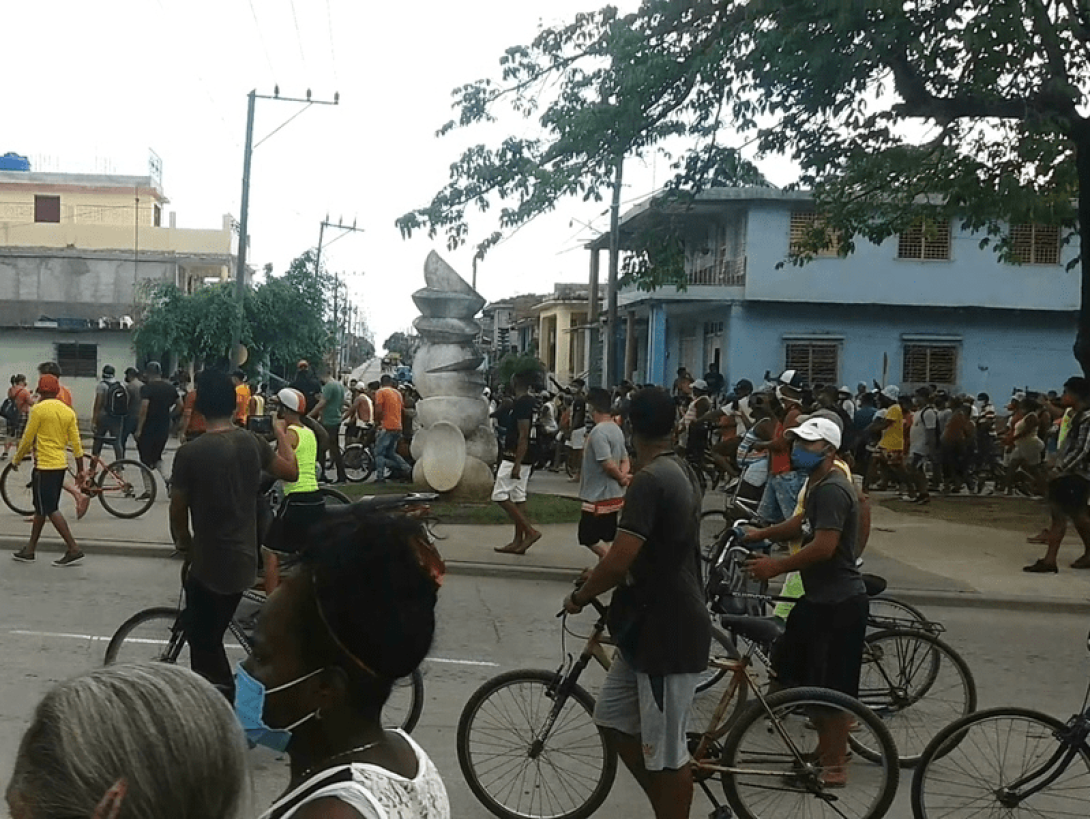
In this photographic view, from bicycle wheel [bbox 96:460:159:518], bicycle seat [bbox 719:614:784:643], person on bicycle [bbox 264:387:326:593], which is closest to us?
bicycle seat [bbox 719:614:784:643]

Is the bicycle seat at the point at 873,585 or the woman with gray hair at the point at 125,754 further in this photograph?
the bicycle seat at the point at 873,585

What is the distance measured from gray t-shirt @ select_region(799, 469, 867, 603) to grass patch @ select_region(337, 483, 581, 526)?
349 inches

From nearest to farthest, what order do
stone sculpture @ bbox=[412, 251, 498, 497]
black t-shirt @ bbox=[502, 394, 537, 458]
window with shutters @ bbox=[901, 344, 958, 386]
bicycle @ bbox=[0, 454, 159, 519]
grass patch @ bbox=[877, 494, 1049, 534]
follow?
black t-shirt @ bbox=[502, 394, 537, 458] → bicycle @ bbox=[0, 454, 159, 519] → stone sculpture @ bbox=[412, 251, 498, 497] → grass patch @ bbox=[877, 494, 1049, 534] → window with shutters @ bbox=[901, 344, 958, 386]

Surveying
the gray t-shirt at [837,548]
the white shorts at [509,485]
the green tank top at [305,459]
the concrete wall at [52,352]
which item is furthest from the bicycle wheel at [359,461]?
the gray t-shirt at [837,548]

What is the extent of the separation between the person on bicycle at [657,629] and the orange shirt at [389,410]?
44.3 feet

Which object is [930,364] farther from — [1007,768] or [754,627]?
[1007,768]

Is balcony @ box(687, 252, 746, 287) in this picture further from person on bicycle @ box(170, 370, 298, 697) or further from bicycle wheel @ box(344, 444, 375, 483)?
person on bicycle @ box(170, 370, 298, 697)

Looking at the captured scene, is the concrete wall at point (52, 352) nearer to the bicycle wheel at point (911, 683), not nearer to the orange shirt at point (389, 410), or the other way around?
the orange shirt at point (389, 410)

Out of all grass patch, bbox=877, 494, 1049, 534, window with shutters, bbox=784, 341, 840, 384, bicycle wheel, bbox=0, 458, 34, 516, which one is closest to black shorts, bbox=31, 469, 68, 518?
bicycle wheel, bbox=0, 458, 34, 516

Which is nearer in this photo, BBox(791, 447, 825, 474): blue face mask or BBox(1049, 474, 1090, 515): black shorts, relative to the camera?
BBox(791, 447, 825, 474): blue face mask

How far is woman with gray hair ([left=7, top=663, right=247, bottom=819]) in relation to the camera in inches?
64.6

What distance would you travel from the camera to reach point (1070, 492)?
39.8 ft

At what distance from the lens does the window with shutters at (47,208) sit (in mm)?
58188

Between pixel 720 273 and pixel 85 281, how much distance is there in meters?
23.7
